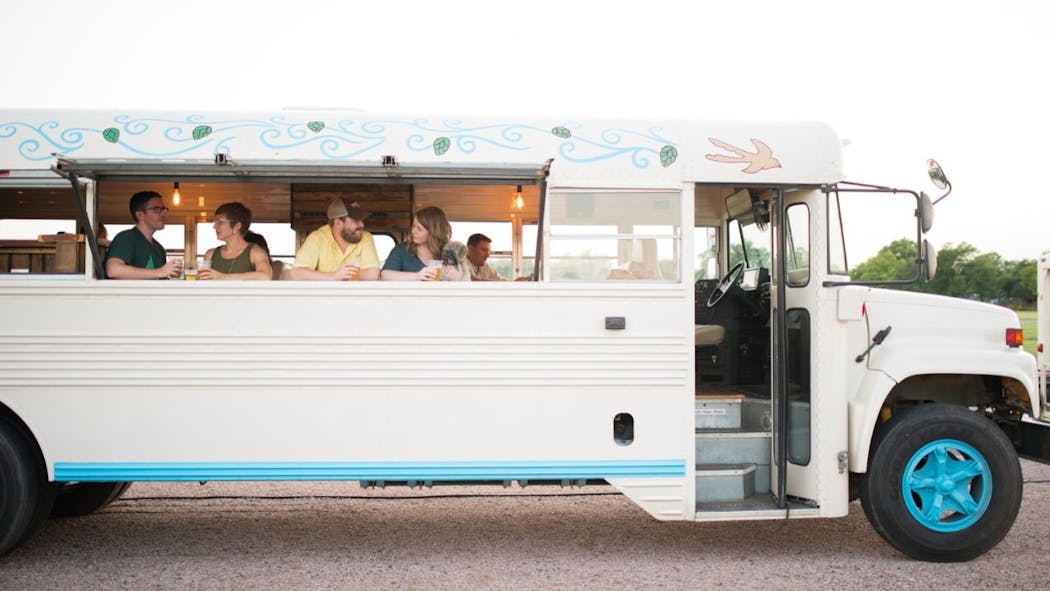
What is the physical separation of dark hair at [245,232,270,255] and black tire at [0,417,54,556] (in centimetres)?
187

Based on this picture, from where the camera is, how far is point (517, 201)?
6.43 metres

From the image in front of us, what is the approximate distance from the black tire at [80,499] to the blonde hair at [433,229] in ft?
11.1

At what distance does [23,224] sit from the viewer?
5727 millimetres

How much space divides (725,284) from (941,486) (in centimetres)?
206

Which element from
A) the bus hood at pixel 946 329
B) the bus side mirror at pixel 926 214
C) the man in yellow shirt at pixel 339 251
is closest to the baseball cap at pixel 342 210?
the man in yellow shirt at pixel 339 251

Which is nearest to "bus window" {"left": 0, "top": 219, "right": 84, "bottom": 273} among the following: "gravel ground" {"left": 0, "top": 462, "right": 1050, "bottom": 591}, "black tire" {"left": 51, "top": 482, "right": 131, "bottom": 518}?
"gravel ground" {"left": 0, "top": 462, "right": 1050, "bottom": 591}

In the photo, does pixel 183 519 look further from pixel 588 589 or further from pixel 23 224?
pixel 588 589

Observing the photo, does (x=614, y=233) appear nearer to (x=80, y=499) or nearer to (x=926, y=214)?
(x=926, y=214)

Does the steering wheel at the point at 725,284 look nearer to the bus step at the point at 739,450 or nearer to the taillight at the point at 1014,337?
the bus step at the point at 739,450

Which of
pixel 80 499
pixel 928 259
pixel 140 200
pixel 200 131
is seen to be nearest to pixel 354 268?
pixel 200 131

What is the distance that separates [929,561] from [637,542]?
6.28 ft

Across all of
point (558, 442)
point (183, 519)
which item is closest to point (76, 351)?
point (183, 519)

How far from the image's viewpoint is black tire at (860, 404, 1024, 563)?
17.5ft

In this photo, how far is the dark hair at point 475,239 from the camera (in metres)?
6.49
